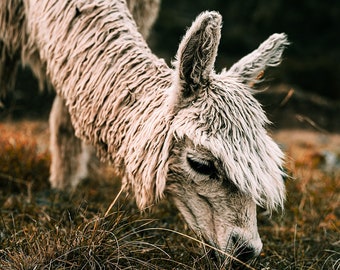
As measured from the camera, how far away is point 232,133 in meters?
2.90

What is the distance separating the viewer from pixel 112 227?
3000 mm

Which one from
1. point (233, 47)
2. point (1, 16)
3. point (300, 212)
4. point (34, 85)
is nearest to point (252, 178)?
point (300, 212)

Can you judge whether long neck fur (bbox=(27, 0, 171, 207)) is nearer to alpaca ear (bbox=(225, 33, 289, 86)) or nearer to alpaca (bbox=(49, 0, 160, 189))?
alpaca ear (bbox=(225, 33, 289, 86))

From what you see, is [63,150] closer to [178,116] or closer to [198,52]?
[178,116]

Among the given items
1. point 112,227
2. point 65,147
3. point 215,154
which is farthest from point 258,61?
point 65,147

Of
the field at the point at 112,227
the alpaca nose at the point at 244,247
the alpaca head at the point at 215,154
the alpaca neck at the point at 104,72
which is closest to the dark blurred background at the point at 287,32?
the field at the point at 112,227

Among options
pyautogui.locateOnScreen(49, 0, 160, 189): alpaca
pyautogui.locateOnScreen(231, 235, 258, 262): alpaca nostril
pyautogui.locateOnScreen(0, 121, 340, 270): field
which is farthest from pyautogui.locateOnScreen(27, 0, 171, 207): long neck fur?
pyautogui.locateOnScreen(49, 0, 160, 189): alpaca

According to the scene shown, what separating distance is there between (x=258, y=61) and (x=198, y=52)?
0.67 meters

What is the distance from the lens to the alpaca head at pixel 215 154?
2.82 m

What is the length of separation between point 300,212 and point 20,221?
2407mm

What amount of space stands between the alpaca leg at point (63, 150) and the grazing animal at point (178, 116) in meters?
1.14

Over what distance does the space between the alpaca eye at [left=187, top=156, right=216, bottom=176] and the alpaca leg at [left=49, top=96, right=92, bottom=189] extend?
87.6 inches

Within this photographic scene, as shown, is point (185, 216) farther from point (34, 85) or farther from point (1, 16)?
point (34, 85)

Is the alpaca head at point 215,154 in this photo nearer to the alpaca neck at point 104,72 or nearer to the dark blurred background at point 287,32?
the alpaca neck at point 104,72
